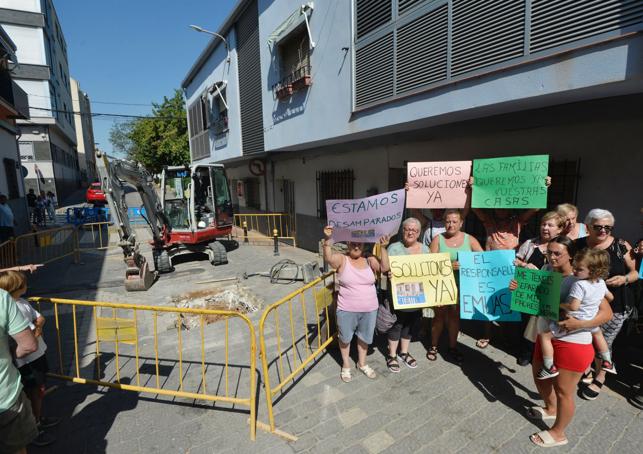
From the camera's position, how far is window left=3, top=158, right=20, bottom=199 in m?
12.1

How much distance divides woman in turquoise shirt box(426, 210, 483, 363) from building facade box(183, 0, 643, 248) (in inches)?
69.5

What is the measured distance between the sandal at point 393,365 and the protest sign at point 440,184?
1.84 m

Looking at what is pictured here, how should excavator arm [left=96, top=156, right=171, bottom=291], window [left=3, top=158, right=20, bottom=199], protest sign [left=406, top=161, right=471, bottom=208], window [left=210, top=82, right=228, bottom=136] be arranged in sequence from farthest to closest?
window [left=210, top=82, right=228, bottom=136] < window [left=3, top=158, right=20, bottom=199] < excavator arm [left=96, top=156, right=171, bottom=291] < protest sign [left=406, top=161, right=471, bottom=208]

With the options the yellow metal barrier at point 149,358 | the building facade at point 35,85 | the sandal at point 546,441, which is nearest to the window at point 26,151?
the building facade at point 35,85

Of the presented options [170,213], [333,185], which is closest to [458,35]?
[333,185]

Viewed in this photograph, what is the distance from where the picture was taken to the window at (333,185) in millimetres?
9133

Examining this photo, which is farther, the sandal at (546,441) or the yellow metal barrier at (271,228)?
the yellow metal barrier at (271,228)

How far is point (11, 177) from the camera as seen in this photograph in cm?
1253

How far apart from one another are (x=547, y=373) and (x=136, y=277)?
25.3 feet

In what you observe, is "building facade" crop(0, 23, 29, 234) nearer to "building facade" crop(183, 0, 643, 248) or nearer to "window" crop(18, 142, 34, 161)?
"building facade" crop(183, 0, 643, 248)

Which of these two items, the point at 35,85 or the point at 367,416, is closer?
the point at 367,416

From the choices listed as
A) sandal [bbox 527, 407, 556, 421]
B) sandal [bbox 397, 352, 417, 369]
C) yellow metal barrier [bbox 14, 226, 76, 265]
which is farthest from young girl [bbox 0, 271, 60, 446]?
yellow metal barrier [bbox 14, 226, 76, 265]

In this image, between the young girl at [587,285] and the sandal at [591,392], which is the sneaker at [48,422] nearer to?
the young girl at [587,285]

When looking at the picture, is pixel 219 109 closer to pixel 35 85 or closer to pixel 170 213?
pixel 170 213
